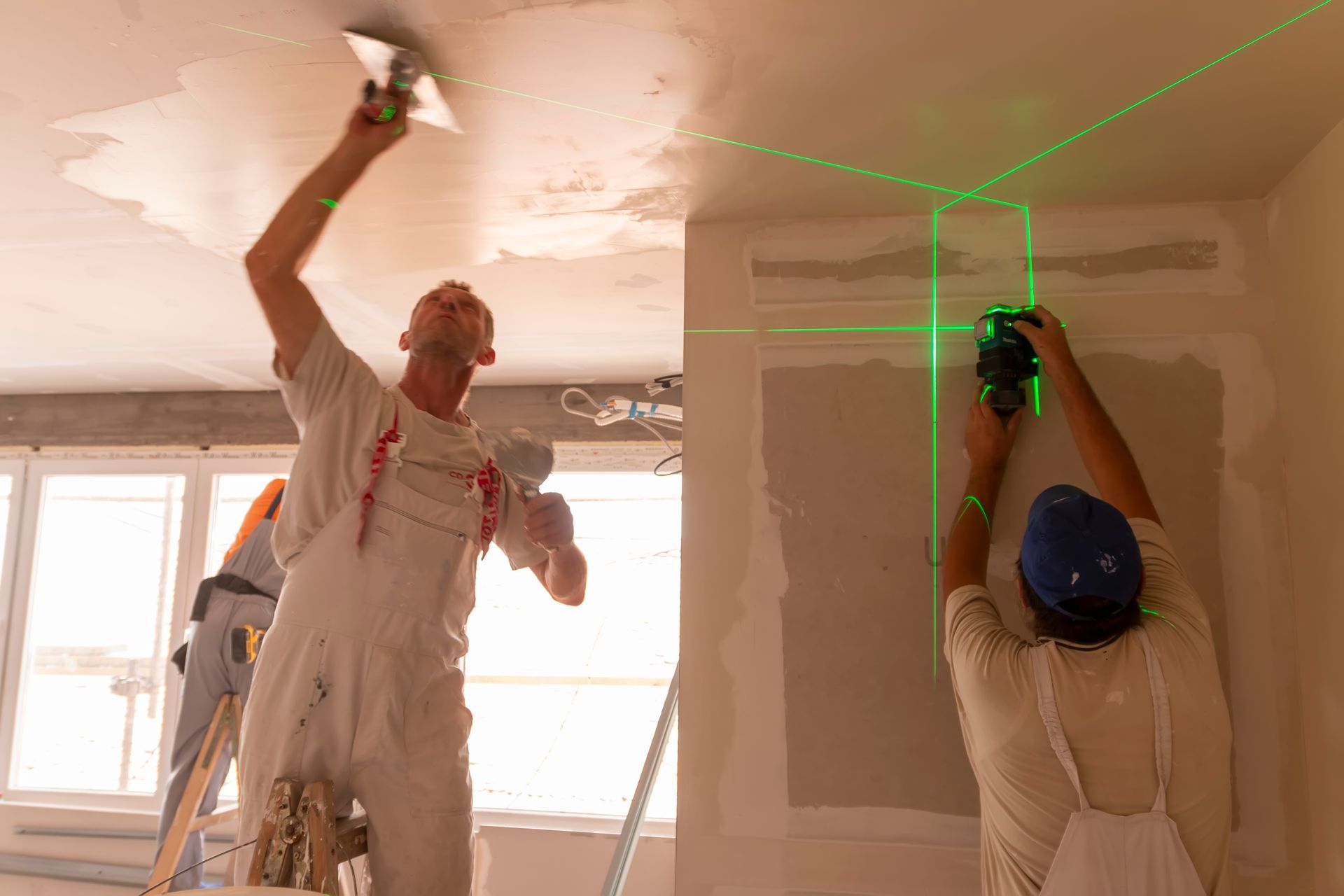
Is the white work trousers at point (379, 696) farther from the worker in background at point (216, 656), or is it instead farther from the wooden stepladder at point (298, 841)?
the worker in background at point (216, 656)

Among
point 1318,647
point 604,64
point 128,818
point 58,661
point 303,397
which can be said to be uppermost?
point 604,64

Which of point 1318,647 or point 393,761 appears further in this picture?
point 1318,647

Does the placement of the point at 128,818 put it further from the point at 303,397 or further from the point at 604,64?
the point at 604,64

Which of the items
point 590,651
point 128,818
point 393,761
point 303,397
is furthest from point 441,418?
point 128,818

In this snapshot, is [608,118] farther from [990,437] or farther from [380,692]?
[380,692]

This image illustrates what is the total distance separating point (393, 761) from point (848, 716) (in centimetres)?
88

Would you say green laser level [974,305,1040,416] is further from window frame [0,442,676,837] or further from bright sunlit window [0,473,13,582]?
bright sunlit window [0,473,13,582]

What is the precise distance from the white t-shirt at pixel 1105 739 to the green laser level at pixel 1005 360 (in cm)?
49

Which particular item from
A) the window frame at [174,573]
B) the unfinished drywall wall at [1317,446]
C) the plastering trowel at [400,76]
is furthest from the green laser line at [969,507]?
the window frame at [174,573]

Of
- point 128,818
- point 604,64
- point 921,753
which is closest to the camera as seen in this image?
point 604,64

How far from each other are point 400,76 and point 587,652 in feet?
9.43

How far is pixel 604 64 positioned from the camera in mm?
1325

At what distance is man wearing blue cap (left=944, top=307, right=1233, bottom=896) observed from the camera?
45.9 inches

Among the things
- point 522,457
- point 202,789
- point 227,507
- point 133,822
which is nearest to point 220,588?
point 202,789
